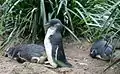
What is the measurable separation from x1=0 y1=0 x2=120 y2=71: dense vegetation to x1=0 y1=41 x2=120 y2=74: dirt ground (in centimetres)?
38

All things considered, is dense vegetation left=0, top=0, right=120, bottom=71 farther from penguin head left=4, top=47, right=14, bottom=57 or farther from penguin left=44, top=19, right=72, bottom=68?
penguin left=44, top=19, right=72, bottom=68

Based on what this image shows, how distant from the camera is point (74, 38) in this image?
5141mm

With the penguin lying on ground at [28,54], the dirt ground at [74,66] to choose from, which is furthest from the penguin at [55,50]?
the penguin lying on ground at [28,54]

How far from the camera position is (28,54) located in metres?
4.17

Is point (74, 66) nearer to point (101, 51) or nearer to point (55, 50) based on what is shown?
point (55, 50)

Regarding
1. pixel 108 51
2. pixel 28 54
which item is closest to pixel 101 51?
pixel 108 51

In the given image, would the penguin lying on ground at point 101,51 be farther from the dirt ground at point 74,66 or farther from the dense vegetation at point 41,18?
the dense vegetation at point 41,18

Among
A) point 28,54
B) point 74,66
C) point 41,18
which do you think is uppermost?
point 41,18

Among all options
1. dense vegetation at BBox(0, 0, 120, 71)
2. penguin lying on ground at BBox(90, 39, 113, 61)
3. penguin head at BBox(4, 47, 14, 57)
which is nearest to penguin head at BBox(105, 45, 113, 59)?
penguin lying on ground at BBox(90, 39, 113, 61)

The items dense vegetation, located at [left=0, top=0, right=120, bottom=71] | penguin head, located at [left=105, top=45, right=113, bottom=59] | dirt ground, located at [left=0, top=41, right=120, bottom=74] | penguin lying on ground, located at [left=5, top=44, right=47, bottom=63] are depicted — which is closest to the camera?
dirt ground, located at [left=0, top=41, right=120, bottom=74]

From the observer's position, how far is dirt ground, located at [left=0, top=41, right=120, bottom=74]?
382 cm

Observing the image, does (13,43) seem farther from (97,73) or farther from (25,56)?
(97,73)

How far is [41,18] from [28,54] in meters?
0.97

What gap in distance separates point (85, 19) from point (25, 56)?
116 cm
